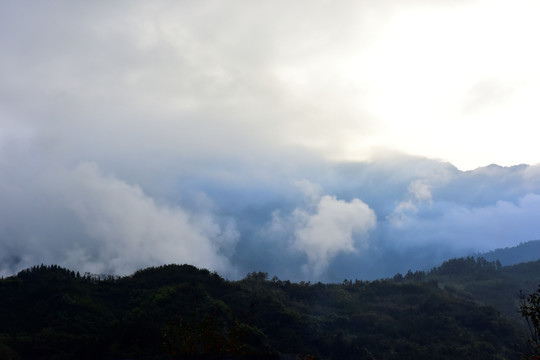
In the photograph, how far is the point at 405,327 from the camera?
263ft

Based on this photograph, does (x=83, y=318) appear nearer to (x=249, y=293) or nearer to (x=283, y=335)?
(x=283, y=335)

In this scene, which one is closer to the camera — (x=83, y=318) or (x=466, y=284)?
(x=83, y=318)

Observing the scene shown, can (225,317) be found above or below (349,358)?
above

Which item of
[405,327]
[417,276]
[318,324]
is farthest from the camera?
[417,276]

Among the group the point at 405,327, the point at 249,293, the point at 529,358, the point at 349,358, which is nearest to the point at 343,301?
the point at 405,327

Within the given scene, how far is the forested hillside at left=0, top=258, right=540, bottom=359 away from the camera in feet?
102

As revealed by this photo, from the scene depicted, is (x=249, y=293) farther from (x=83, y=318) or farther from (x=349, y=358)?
(x=83, y=318)

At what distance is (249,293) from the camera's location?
75.8 metres

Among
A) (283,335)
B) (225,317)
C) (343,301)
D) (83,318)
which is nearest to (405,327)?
(343,301)

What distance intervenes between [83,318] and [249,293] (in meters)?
31.6

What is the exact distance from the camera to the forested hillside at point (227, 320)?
1224 inches

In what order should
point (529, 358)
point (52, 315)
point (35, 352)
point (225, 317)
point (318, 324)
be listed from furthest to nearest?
point (318, 324), point (225, 317), point (52, 315), point (35, 352), point (529, 358)

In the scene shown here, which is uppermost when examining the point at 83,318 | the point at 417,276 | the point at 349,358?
the point at 417,276

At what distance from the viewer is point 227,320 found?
194 feet
